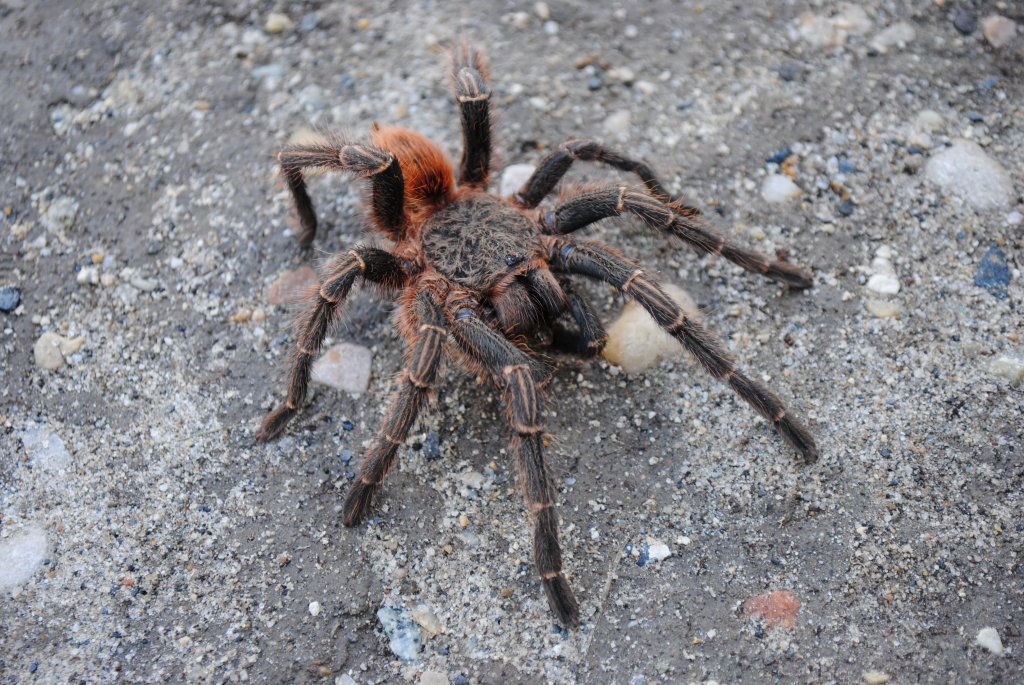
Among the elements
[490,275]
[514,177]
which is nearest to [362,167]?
[490,275]

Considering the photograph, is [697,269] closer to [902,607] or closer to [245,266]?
[902,607]

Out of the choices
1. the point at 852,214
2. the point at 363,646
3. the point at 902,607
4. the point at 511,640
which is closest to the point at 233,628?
the point at 363,646

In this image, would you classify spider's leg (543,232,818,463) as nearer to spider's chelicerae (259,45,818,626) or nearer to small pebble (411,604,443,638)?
spider's chelicerae (259,45,818,626)

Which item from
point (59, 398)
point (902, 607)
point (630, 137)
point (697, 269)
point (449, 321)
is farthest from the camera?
point (630, 137)

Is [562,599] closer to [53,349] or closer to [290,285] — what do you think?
[290,285]

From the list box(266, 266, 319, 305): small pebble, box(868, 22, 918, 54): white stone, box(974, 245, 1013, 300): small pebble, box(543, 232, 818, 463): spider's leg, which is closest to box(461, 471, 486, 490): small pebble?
box(543, 232, 818, 463): spider's leg

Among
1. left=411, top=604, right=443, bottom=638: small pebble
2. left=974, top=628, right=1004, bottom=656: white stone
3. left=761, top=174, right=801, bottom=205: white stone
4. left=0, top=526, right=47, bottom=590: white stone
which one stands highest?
left=761, top=174, right=801, bottom=205: white stone
